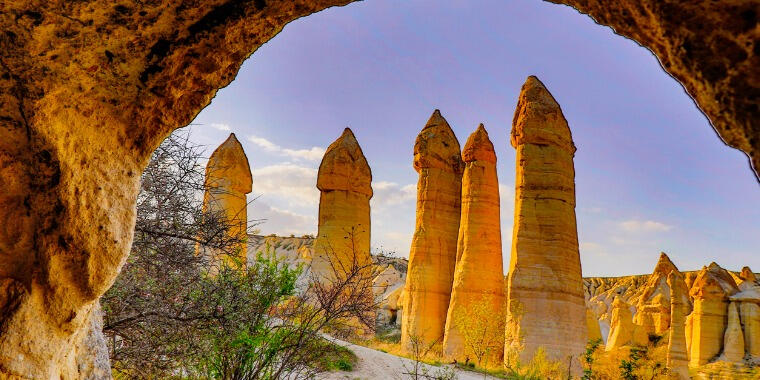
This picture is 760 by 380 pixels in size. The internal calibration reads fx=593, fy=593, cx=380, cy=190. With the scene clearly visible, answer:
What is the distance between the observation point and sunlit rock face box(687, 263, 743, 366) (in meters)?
22.6

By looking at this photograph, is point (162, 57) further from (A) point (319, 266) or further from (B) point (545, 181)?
(A) point (319, 266)

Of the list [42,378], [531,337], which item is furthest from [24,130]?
[531,337]

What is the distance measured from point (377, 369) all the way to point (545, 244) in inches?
195

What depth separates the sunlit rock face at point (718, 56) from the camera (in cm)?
180

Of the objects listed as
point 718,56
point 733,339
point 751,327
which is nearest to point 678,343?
point 733,339

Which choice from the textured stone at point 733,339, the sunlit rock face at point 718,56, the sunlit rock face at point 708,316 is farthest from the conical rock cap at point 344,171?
the sunlit rock face at point 718,56

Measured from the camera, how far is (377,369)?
12.2 metres

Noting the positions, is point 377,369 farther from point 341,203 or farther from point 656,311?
point 656,311

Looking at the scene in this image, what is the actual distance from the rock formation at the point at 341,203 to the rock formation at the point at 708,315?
13.1 metres

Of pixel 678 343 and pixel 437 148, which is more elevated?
pixel 437 148

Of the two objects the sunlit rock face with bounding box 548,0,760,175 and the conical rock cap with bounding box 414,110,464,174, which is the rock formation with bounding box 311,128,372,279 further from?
the sunlit rock face with bounding box 548,0,760,175

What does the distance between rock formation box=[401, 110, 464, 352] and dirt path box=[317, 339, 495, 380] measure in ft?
18.4

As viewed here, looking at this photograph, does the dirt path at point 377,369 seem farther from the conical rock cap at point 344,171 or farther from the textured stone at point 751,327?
the textured stone at point 751,327

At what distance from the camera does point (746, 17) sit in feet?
5.81
